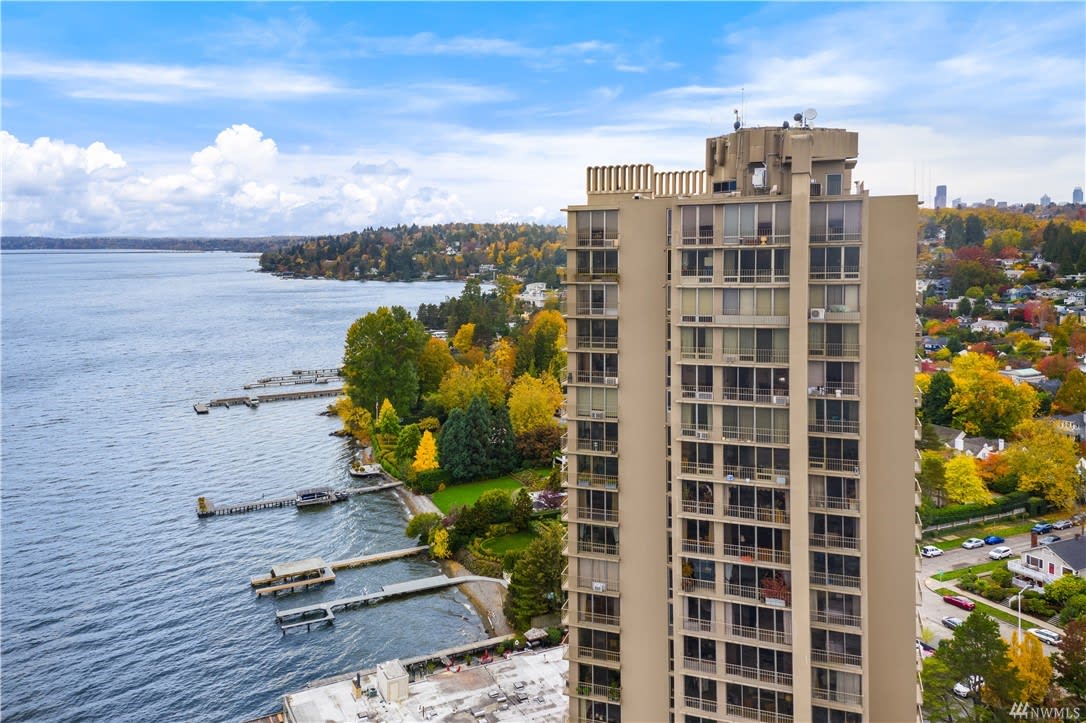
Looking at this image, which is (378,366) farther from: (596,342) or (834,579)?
(834,579)

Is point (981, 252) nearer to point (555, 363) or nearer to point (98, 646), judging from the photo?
point (555, 363)

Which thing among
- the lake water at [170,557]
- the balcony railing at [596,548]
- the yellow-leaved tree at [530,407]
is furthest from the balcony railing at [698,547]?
the yellow-leaved tree at [530,407]

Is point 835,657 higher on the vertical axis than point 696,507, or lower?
lower

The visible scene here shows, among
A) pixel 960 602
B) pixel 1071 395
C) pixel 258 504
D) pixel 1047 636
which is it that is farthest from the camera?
pixel 1071 395

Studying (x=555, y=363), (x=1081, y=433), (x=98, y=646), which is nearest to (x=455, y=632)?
(x=98, y=646)

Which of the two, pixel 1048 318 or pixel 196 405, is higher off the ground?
pixel 1048 318

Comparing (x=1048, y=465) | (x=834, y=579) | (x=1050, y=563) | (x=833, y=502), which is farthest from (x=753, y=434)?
(x=1048, y=465)
